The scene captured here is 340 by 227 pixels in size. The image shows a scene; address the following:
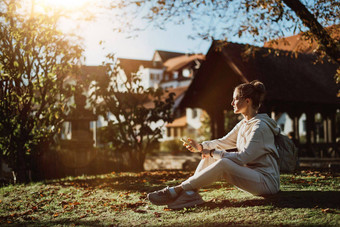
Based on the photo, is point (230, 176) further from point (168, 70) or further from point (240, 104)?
point (168, 70)

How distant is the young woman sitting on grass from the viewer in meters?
4.76

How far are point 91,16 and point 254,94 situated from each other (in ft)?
26.3

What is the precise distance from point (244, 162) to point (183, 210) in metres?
1.13

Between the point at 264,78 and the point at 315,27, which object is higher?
the point at 315,27

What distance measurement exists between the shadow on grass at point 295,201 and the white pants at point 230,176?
25 cm

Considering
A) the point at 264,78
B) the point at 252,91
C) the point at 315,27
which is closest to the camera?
the point at 252,91

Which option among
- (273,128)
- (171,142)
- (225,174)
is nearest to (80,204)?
(225,174)

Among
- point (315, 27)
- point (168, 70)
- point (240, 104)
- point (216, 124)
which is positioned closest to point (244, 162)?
point (240, 104)

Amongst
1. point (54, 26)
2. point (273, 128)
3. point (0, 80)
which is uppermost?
point (54, 26)

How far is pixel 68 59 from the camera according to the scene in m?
11.9

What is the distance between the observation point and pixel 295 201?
16.7 feet

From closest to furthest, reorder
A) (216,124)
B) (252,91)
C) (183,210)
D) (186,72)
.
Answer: (252,91), (183,210), (216,124), (186,72)

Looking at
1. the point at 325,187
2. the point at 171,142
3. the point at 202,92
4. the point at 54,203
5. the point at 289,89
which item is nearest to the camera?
the point at 325,187

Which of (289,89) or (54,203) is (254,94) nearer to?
(54,203)
